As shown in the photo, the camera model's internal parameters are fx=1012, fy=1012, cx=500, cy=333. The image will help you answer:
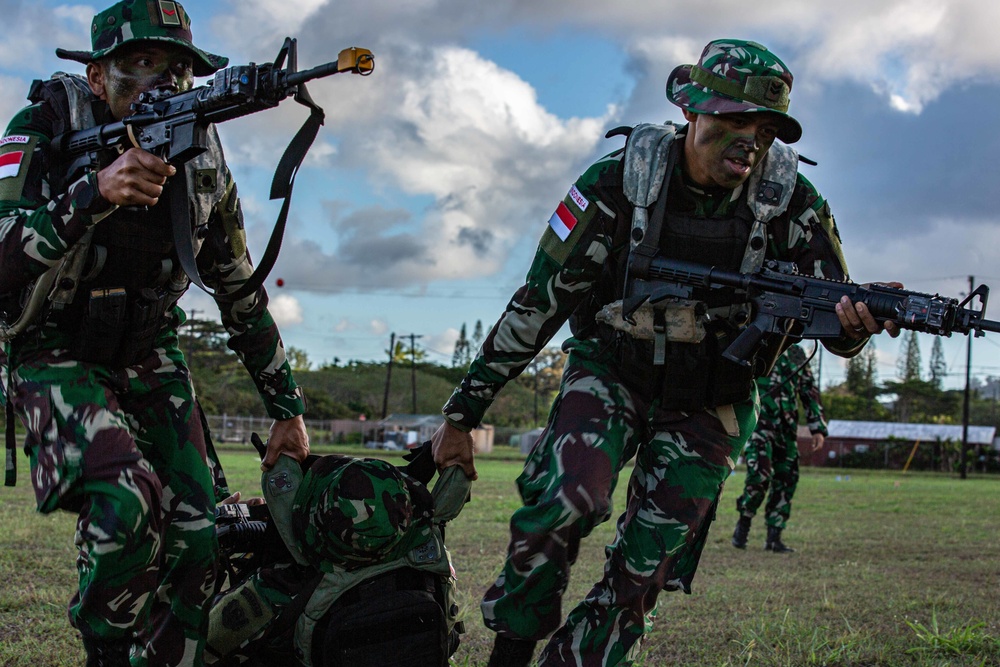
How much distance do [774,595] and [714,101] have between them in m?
4.47

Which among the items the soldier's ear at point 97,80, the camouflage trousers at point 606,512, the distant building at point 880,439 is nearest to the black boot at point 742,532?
the camouflage trousers at point 606,512

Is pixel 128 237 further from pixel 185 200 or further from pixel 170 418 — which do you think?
pixel 170 418

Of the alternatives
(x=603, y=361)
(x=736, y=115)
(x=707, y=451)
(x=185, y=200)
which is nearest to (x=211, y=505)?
(x=185, y=200)

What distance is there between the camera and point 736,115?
3.95m

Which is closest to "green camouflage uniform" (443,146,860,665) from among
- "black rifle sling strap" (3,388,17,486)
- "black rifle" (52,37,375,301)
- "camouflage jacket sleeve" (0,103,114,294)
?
"black rifle" (52,37,375,301)

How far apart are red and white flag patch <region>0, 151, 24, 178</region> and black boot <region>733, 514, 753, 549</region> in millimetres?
8464

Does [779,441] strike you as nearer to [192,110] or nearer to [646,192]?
[646,192]

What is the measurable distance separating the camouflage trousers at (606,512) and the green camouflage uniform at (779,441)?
6.50 m

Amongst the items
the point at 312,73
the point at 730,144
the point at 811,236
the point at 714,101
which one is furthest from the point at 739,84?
the point at 312,73

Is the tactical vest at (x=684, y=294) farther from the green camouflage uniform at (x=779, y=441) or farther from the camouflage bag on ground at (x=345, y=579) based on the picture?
the green camouflage uniform at (x=779, y=441)

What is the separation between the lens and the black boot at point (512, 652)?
12.4ft

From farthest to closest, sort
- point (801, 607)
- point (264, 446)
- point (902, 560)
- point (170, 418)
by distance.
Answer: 1. point (902, 560)
2. point (801, 607)
3. point (264, 446)
4. point (170, 418)

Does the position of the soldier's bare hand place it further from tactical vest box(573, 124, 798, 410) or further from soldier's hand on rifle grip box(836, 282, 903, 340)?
soldier's hand on rifle grip box(836, 282, 903, 340)

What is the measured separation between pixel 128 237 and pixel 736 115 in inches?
95.1
